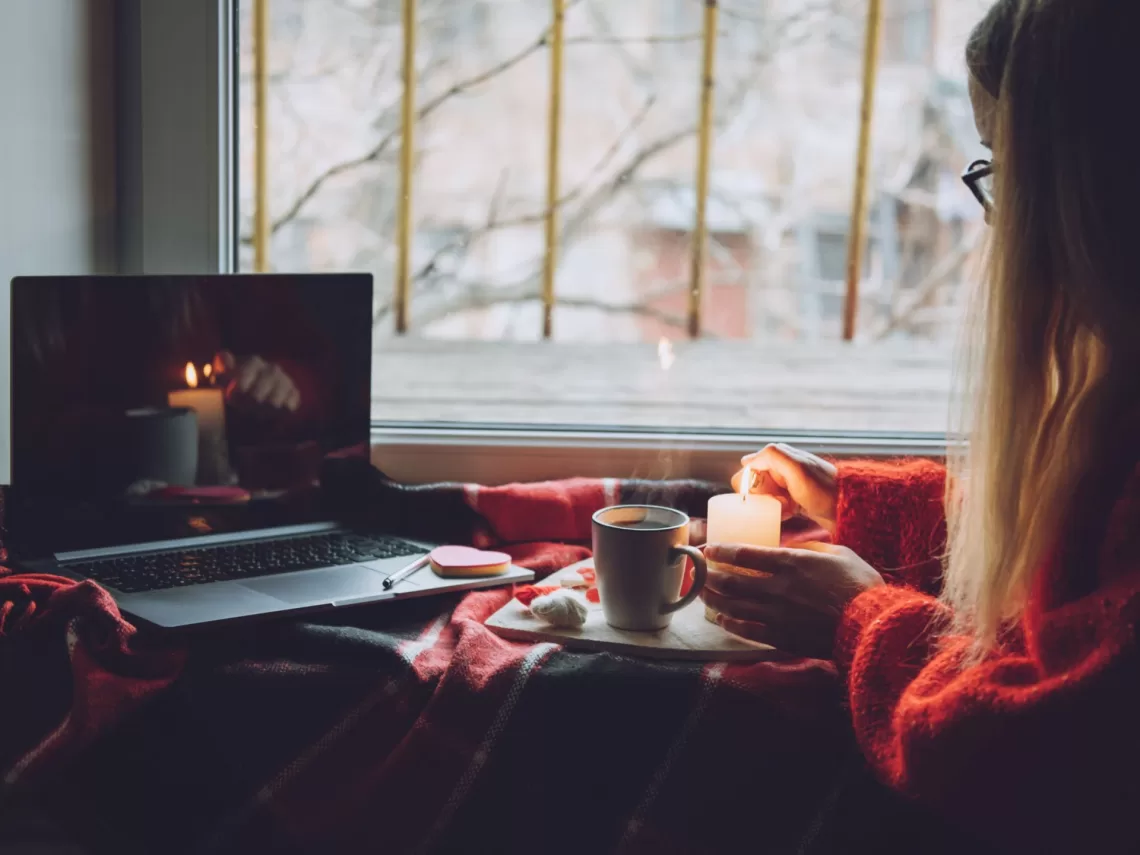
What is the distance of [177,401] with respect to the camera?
106 cm

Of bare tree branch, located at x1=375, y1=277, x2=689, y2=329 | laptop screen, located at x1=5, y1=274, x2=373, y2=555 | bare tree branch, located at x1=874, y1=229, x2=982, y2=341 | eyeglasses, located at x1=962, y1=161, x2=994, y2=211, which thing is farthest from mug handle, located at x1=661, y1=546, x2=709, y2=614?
bare tree branch, located at x1=874, y1=229, x2=982, y2=341

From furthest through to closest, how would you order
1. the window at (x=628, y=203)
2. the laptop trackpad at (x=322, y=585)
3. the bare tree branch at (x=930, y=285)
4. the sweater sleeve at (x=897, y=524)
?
the bare tree branch at (x=930, y=285) < the window at (x=628, y=203) < the sweater sleeve at (x=897, y=524) < the laptop trackpad at (x=322, y=585)

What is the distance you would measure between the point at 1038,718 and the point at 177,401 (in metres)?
0.83

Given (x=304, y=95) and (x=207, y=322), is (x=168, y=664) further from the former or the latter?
(x=304, y=95)

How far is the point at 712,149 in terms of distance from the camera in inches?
55.9

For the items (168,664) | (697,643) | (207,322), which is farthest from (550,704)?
(207,322)

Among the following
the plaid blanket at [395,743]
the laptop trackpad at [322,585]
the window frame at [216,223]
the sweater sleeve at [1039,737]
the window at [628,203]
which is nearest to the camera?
the sweater sleeve at [1039,737]

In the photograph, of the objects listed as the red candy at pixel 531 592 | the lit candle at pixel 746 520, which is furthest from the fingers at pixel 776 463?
the red candy at pixel 531 592

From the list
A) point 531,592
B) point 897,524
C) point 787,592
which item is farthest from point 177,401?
point 897,524

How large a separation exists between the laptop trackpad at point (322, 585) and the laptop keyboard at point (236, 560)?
0.9 inches

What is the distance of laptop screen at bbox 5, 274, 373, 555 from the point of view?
98cm

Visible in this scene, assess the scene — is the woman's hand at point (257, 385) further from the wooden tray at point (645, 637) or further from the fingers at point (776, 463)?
the fingers at point (776, 463)

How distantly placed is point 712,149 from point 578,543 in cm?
59

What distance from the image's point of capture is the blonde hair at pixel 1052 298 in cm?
65
